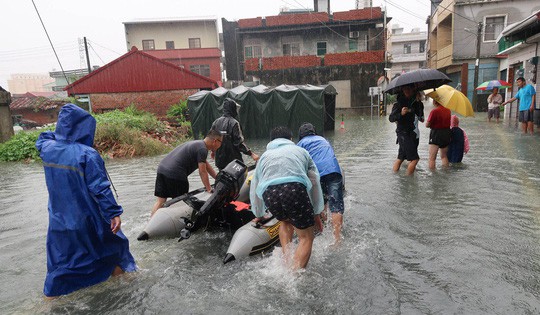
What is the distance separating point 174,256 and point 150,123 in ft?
40.5

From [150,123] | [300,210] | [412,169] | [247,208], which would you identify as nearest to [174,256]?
[247,208]

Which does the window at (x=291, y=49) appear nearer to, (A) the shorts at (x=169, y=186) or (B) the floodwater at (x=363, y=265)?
(B) the floodwater at (x=363, y=265)

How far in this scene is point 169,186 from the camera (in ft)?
17.2

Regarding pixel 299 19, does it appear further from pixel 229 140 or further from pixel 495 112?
pixel 229 140

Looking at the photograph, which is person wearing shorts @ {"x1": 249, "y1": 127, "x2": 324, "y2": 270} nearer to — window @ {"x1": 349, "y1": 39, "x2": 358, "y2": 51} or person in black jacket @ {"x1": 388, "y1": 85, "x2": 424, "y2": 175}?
person in black jacket @ {"x1": 388, "y1": 85, "x2": 424, "y2": 175}

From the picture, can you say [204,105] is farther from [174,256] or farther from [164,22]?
[164,22]

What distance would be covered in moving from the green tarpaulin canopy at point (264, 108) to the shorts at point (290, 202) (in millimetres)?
Answer: 12819

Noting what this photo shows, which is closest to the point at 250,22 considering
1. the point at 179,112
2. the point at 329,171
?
the point at 179,112

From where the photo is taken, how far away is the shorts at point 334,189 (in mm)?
4586

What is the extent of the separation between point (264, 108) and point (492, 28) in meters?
21.1

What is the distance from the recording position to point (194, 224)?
4578 millimetres

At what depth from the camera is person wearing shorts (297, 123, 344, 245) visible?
4.57 metres

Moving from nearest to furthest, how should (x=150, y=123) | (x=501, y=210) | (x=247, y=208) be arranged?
(x=247, y=208) < (x=501, y=210) < (x=150, y=123)

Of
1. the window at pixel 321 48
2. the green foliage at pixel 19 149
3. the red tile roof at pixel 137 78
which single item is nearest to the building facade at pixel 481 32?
the window at pixel 321 48
